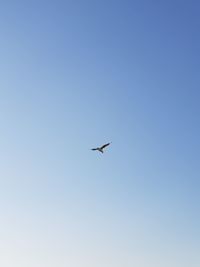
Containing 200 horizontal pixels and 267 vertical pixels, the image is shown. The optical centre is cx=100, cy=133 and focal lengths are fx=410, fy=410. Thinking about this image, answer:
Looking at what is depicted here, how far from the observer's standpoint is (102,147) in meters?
90.1
